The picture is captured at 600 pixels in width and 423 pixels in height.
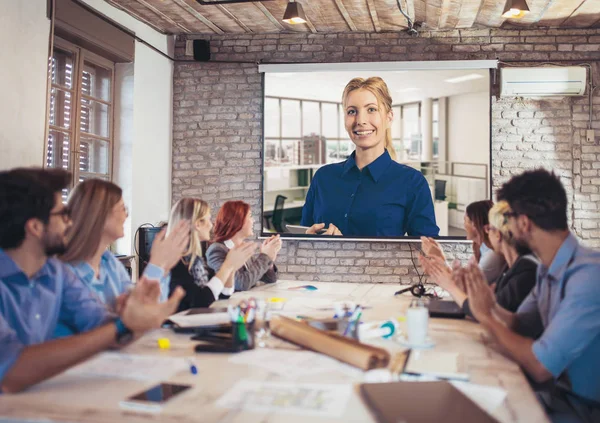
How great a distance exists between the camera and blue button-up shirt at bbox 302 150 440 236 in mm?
5195

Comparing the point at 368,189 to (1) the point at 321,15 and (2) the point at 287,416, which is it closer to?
(1) the point at 321,15

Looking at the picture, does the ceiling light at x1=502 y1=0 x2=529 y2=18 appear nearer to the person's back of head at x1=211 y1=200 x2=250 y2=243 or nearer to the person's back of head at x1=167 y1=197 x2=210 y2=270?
the person's back of head at x1=211 y1=200 x2=250 y2=243

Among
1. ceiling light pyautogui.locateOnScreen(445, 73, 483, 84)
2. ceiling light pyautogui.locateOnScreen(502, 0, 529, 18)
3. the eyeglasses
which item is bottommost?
the eyeglasses

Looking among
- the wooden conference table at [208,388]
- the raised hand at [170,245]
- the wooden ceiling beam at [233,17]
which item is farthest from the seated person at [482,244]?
the wooden ceiling beam at [233,17]

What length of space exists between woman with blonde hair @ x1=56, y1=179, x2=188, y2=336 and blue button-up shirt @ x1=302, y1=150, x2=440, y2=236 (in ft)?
9.89

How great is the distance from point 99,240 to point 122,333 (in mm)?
573

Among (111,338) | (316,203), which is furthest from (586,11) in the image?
(111,338)

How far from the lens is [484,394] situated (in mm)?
1494

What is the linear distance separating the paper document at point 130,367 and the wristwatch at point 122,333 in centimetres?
7

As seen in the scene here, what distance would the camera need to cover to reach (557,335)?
66.7 inches

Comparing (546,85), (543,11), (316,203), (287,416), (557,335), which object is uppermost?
(543,11)

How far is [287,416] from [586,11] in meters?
4.90

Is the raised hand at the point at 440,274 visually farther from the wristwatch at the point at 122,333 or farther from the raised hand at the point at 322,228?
the raised hand at the point at 322,228

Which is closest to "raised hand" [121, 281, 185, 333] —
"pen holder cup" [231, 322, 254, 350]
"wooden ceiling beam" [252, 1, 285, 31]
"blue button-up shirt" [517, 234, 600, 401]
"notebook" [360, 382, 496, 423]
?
"pen holder cup" [231, 322, 254, 350]
